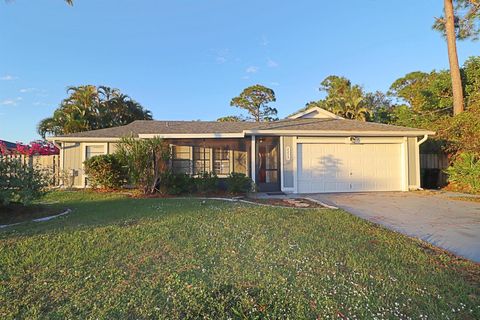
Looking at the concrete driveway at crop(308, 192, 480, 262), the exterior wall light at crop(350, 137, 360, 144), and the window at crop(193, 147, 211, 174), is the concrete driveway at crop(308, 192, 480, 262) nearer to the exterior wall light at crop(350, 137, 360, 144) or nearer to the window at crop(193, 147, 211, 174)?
the exterior wall light at crop(350, 137, 360, 144)

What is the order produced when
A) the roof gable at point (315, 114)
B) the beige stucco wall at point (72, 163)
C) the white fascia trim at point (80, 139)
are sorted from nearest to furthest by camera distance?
1. the white fascia trim at point (80, 139)
2. the beige stucco wall at point (72, 163)
3. the roof gable at point (315, 114)

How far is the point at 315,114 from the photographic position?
16.4 meters

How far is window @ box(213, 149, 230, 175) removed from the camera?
1313cm

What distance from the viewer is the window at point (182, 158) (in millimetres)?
12711

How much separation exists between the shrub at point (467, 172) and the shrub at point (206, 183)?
37.3 ft

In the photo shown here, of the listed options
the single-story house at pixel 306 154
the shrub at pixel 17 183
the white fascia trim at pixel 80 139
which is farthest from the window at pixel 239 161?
the shrub at pixel 17 183

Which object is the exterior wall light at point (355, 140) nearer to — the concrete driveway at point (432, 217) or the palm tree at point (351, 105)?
the concrete driveway at point (432, 217)

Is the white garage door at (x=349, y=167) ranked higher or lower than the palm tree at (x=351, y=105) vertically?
lower

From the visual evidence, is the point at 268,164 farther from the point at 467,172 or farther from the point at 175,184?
Result: the point at 467,172

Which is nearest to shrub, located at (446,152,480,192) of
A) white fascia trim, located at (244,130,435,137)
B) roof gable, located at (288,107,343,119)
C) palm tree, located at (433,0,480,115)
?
white fascia trim, located at (244,130,435,137)

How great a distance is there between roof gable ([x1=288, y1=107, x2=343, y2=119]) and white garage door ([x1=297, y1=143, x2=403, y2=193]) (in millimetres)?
4662

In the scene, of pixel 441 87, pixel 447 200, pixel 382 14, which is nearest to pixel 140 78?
pixel 382 14

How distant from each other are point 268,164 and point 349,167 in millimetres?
3819

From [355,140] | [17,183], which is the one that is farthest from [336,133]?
[17,183]
